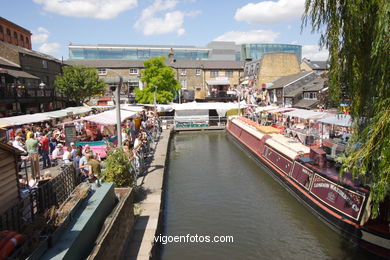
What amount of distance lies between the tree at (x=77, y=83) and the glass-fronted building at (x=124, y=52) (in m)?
41.9

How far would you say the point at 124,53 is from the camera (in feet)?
255

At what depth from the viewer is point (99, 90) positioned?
3578 cm

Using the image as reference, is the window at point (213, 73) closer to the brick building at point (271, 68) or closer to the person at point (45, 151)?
the brick building at point (271, 68)

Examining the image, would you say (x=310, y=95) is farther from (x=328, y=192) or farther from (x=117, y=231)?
(x=117, y=231)

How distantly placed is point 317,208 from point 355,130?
4621mm

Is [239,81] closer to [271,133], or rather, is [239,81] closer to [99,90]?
[99,90]

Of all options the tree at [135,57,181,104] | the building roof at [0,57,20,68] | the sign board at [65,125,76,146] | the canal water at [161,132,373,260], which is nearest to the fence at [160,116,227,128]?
the tree at [135,57,181,104]

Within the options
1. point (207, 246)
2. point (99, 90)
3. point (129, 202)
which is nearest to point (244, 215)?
point (207, 246)

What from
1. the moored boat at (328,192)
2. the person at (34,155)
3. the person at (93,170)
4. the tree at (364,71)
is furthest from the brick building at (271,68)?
the tree at (364,71)

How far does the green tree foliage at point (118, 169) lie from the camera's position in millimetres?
8633

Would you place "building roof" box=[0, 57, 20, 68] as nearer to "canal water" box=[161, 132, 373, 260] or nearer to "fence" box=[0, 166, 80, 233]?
"canal water" box=[161, 132, 373, 260]

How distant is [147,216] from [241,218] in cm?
377

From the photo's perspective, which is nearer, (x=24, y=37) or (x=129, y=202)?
(x=129, y=202)

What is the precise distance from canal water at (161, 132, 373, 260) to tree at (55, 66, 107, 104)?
815 inches
